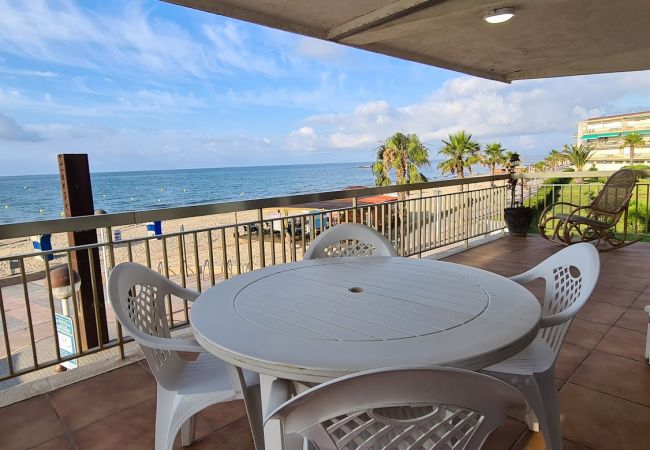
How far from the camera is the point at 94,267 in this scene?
2.59 meters

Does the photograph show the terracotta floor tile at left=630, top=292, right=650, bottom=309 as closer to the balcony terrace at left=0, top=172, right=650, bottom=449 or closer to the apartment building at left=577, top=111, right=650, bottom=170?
the balcony terrace at left=0, top=172, right=650, bottom=449

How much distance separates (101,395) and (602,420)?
8.29 feet

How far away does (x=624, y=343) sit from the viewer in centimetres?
256

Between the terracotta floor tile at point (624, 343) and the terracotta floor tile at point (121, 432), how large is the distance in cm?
268

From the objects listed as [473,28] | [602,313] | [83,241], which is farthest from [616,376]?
[83,241]

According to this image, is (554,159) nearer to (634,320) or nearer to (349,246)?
(634,320)

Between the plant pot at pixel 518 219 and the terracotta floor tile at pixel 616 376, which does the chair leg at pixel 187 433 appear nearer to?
the terracotta floor tile at pixel 616 376

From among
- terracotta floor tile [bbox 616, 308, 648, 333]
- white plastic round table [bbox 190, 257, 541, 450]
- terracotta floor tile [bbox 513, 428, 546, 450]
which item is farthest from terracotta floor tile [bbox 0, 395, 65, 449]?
terracotta floor tile [bbox 616, 308, 648, 333]

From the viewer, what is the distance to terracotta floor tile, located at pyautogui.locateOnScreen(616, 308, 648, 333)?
279 cm

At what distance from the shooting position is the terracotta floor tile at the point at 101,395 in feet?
6.42

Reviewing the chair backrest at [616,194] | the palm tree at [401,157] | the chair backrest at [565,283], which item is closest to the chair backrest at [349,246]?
the chair backrest at [565,283]

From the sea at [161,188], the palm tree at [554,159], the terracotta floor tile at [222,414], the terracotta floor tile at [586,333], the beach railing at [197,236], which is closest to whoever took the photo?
the terracotta floor tile at [222,414]

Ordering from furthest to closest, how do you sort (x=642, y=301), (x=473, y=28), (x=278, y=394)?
(x=473, y=28)
(x=642, y=301)
(x=278, y=394)

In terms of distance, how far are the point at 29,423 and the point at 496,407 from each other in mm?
2204
